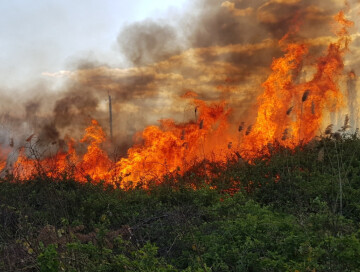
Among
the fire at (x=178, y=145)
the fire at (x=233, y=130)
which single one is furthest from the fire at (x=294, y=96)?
the fire at (x=178, y=145)

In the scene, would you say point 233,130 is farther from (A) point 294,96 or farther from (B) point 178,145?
Answer: (B) point 178,145

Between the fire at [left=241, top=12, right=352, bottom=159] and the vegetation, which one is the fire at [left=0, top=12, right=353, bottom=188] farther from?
the vegetation

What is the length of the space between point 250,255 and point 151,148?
802 cm

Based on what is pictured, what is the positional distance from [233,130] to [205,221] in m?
7.82

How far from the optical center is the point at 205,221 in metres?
7.12

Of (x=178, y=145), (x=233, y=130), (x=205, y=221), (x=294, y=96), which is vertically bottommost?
(x=205, y=221)

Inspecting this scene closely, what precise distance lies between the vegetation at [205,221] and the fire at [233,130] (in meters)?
1.66

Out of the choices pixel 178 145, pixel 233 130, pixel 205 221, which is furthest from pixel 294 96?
pixel 205 221

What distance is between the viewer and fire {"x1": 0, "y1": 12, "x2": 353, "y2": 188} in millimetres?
12242

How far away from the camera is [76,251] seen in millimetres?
4578

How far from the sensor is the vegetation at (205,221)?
4.31 meters

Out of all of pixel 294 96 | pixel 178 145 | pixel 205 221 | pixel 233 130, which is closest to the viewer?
pixel 205 221

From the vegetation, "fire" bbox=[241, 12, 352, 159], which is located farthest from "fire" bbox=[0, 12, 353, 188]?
the vegetation

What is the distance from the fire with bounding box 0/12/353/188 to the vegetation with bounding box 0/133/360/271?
1658 mm
